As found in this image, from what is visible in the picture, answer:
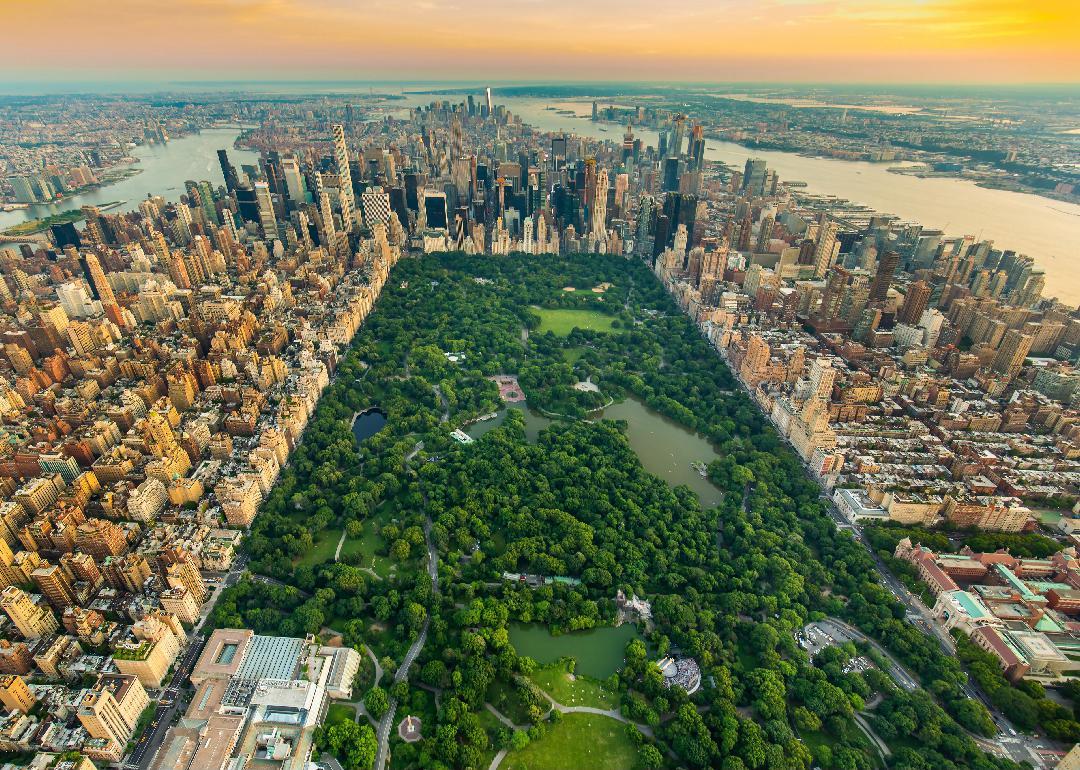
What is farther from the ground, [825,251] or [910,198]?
[910,198]

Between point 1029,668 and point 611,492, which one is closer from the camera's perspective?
point 1029,668

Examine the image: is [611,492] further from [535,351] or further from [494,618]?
[535,351]

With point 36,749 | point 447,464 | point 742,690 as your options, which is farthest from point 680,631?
point 36,749

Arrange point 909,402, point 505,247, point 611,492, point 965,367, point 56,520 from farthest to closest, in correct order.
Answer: point 505,247, point 965,367, point 909,402, point 611,492, point 56,520

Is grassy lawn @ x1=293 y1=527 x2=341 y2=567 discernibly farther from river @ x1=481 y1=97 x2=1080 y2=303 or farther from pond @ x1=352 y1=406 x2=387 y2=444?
river @ x1=481 y1=97 x2=1080 y2=303

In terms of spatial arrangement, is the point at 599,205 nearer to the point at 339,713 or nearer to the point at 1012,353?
the point at 1012,353

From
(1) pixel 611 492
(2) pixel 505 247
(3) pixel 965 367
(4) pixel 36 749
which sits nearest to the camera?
(4) pixel 36 749

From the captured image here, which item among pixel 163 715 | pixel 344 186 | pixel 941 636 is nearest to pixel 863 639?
pixel 941 636
